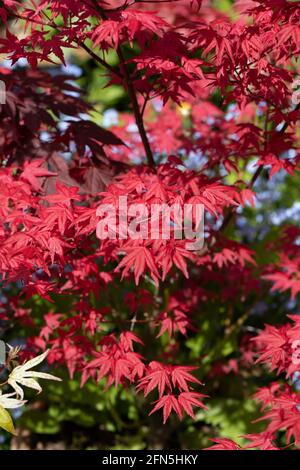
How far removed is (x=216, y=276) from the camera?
2.82 metres

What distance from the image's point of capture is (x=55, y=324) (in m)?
2.39

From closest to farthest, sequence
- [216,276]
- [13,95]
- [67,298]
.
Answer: [13,95], [216,276], [67,298]

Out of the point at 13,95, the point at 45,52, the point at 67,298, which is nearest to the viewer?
the point at 45,52

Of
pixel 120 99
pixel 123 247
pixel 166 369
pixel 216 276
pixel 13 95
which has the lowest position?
pixel 166 369

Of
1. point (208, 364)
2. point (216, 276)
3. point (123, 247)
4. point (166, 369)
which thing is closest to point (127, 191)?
point (123, 247)

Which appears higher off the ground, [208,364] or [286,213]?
[286,213]

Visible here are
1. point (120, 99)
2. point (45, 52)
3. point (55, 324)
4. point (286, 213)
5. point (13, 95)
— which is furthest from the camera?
point (120, 99)

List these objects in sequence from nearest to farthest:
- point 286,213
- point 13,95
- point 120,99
→ point 13,95 → point 286,213 → point 120,99

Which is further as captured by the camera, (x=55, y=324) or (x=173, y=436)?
(x=173, y=436)

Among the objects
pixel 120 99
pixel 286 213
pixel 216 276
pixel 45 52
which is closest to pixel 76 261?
pixel 45 52

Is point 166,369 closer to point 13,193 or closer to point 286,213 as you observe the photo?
point 13,193

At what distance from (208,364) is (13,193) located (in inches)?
68.2

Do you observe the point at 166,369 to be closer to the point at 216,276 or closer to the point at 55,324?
the point at 55,324

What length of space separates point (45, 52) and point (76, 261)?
76cm
